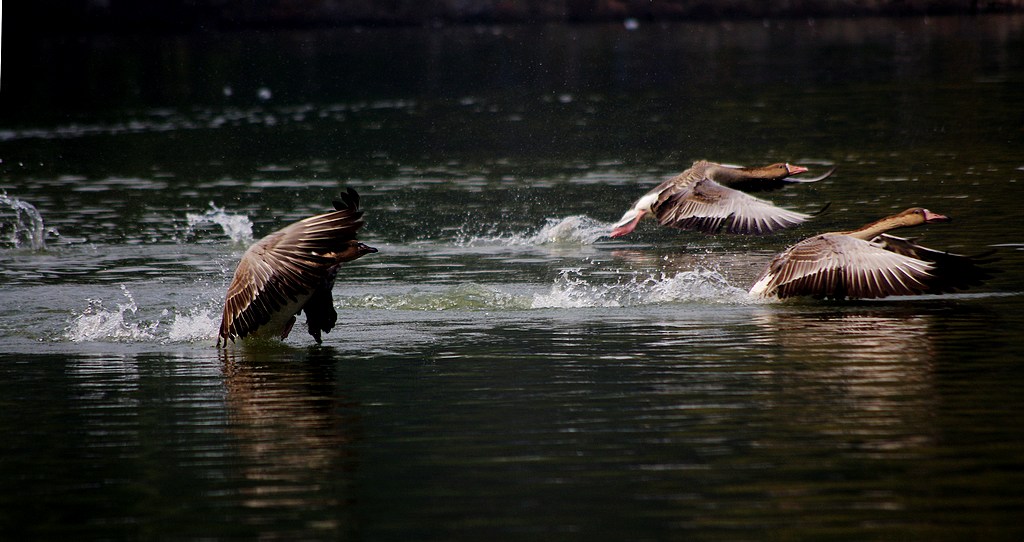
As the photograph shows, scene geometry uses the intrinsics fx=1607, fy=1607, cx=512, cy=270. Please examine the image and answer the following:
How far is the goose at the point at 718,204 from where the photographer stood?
1706cm

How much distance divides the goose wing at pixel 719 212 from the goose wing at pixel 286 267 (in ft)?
18.7

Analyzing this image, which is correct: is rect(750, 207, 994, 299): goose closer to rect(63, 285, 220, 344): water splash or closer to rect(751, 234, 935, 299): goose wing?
rect(751, 234, 935, 299): goose wing

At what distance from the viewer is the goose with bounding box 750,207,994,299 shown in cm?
1434

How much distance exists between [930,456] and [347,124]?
1327 inches

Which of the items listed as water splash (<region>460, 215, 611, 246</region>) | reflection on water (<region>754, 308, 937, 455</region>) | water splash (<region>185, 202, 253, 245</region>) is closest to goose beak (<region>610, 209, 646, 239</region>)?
water splash (<region>460, 215, 611, 246</region>)

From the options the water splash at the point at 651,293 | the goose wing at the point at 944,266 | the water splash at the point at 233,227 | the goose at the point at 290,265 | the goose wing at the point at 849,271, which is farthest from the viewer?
the water splash at the point at 233,227

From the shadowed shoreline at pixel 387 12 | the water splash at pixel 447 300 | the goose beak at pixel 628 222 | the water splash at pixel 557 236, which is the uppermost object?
the shadowed shoreline at pixel 387 12

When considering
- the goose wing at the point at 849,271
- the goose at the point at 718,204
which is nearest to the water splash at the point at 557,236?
the goose at the point at 718,204

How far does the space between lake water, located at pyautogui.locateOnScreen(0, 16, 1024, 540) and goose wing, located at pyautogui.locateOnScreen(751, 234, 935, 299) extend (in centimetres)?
21

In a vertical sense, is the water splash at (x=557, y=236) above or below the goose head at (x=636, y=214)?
below

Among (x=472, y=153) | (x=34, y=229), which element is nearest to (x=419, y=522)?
(x=34, y=229)

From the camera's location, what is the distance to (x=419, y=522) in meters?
8.05

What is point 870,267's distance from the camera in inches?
564

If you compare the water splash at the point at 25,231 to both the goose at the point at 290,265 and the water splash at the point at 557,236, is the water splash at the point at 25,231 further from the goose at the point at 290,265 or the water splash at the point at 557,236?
the goose at the point at 290,265
